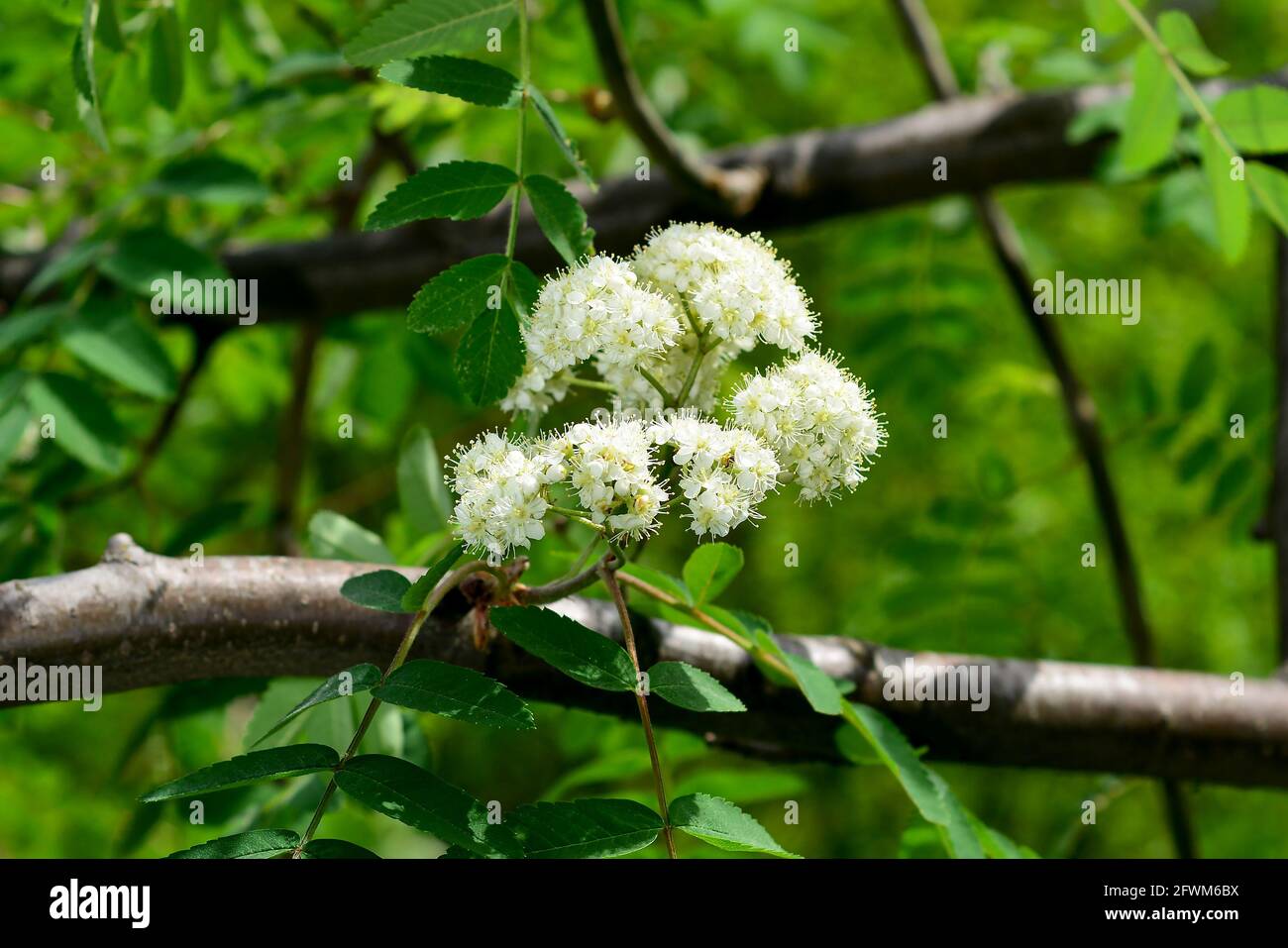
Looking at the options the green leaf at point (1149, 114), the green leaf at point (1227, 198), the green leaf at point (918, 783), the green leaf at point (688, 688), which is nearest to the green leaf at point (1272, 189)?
the green leaf at point (1227, 198)

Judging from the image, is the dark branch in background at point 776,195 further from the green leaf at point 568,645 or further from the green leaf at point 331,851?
the green leaf at point 331,851

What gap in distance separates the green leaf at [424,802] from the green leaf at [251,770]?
25 millimetres

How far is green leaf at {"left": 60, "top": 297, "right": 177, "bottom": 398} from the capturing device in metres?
1.70

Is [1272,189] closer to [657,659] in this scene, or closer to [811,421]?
[811,421]

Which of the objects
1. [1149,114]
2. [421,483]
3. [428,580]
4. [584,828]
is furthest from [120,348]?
[1149,114]

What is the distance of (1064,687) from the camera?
5.24ft

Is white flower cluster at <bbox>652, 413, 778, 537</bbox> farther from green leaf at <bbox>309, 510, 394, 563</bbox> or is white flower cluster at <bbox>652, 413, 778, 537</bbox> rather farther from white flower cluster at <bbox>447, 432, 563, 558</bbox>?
green leaf at <bbox>309, 510, 394, 563</bbox>

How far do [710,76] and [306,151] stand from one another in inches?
42.6

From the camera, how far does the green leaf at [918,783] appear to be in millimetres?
1260

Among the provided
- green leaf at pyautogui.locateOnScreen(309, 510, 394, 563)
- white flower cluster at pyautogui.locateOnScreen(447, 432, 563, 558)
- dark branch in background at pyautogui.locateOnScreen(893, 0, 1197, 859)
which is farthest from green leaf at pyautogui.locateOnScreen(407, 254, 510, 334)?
dark branch in background at pyautogui.locateOnScreen(893, 0, 1197, 859)

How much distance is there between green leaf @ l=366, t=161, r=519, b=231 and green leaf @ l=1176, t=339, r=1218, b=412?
165 cm

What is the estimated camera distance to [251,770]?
3.33ft

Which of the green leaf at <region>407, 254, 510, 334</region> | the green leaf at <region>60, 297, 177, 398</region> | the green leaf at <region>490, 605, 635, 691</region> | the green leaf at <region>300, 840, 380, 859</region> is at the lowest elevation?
the green leaf at <region>300, 840, 380, 859</region>
